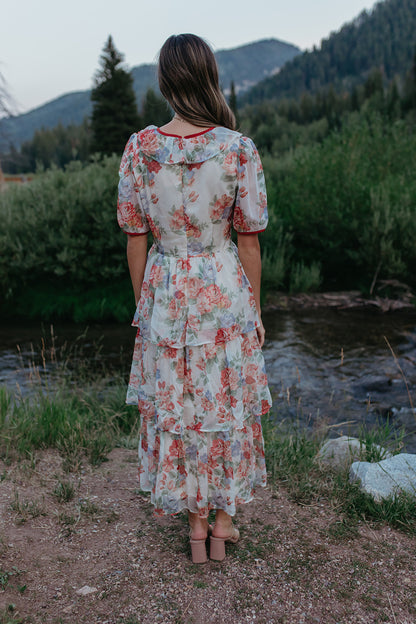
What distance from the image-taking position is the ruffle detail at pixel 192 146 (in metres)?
2.07

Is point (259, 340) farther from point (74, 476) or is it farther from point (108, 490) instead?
Result: point (74, 476)

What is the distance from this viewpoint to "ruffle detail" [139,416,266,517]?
2.28m

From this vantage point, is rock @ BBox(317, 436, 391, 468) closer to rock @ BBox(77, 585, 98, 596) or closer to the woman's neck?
rock @ BBox(77, 585, 98, 596)

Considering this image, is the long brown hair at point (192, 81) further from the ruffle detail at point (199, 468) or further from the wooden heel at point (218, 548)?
the wooden heel at point (218, 548)

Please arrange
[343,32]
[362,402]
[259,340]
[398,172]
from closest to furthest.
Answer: [259,340] → [362,402] → [398,172] → [343,32]

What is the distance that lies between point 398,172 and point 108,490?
848 cm

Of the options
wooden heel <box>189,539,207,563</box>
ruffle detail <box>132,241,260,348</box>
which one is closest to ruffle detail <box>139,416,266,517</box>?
wooden heel <box>189,539,207,563</box>

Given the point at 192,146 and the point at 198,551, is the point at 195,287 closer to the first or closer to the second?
the point at 192,146

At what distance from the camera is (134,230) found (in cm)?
230

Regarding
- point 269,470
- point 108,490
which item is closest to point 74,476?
point 108,490

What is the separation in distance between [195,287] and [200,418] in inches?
22.8

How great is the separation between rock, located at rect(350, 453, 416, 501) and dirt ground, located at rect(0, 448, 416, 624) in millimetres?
247

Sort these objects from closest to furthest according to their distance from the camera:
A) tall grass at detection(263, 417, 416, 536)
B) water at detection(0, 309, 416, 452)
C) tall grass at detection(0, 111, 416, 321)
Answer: tall grass at detection(263, 417, 416, 536) → water at detection(0, 309, 416, 452) → tall grass at detection(0, 111, 416, 321)

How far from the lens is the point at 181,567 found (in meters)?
2.44
